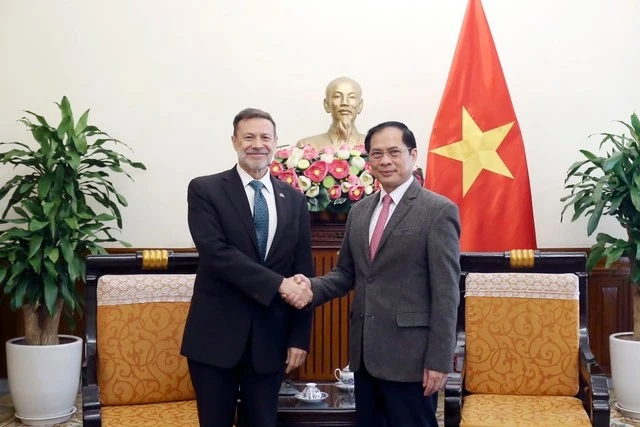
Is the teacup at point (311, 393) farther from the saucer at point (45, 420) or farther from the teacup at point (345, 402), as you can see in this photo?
the saucer at point (45, 420)

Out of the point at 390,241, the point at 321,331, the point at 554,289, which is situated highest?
the point at 390,241

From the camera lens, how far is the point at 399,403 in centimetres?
226

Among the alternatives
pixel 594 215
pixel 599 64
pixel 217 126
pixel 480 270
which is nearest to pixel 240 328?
pixel 480 270

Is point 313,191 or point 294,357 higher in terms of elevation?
point 313,191

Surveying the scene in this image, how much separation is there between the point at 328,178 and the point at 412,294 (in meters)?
1.27

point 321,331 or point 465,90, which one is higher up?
point 465,90

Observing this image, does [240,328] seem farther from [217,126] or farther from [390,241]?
[217,126]

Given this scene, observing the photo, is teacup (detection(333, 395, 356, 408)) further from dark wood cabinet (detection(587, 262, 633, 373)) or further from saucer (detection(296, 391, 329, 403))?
dark wood cabinet (detection(587, 262, 633, 373))

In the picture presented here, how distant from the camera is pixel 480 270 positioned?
306 centimetres

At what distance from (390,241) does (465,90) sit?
236cm

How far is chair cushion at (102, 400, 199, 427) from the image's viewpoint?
2.63m

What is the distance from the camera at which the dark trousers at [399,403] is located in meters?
2.25

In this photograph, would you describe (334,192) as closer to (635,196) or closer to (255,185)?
(255,185)

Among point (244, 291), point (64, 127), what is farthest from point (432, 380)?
point (64, 127)
